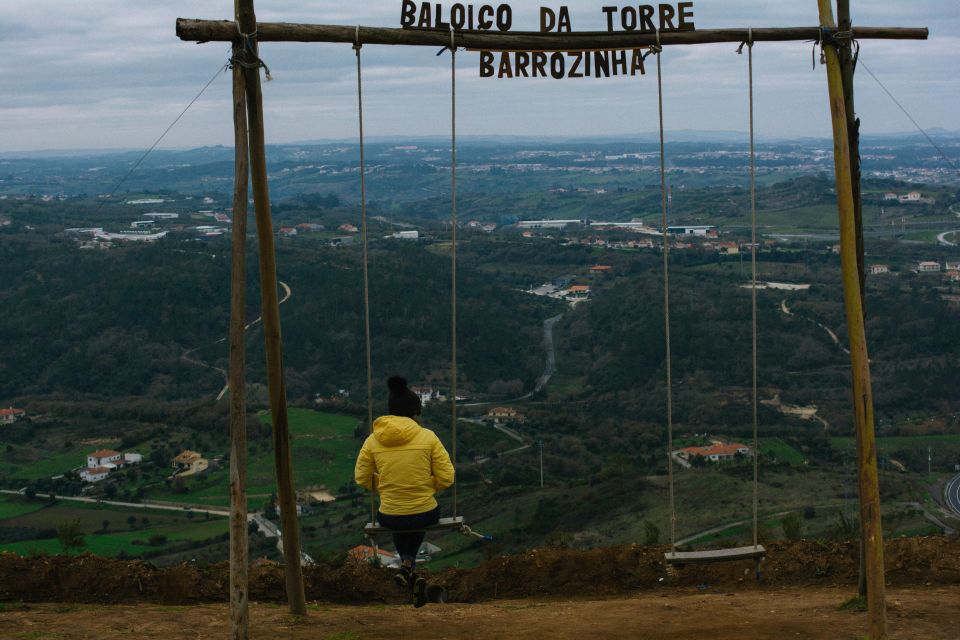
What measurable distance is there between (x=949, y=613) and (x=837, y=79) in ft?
10.9

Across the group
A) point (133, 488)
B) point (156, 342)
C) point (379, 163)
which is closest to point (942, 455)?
point (133, 488)

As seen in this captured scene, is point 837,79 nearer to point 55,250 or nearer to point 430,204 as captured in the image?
point 55,250

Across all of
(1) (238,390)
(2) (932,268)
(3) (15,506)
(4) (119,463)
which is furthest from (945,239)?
(1) (238,390)

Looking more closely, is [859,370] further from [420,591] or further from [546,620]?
[420,591]

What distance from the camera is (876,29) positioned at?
626cm

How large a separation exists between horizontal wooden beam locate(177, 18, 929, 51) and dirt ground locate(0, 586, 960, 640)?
11.7 feet

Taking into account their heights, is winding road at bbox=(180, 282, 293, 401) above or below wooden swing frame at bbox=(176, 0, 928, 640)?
below

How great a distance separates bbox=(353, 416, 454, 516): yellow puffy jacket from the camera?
573cm

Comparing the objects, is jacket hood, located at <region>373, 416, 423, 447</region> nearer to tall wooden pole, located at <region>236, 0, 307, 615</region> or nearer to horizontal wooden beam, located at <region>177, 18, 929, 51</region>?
tall wooden pole, located at <region>236, 0, 307, 615</region>

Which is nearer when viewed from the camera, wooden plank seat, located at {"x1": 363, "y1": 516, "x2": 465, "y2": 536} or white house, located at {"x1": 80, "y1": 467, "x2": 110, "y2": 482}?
wooden plank seat, located at {"x1": 363, "y1": 516, "x2": 465, "y2": 536}

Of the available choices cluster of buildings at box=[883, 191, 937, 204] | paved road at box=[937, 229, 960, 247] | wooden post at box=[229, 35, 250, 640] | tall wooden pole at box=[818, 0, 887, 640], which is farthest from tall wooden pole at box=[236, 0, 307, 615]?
cluster of buildings at box=[883, 191, 937, 204]

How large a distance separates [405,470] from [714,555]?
6.40 ft

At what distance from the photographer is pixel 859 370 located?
5.68 meters

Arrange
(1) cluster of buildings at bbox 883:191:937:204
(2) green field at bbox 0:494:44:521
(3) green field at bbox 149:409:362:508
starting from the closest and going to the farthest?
(2) green field at bbox 0:494:44:521 < (3) green field at bbox 149:409:362:508 < (1) cluster of buildings at bbox 883:191:937:204
